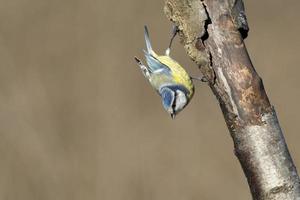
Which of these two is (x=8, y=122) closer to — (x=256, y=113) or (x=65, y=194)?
(x=65, y=194)

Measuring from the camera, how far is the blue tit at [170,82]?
2.43 m

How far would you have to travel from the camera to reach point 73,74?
4180 millimetres

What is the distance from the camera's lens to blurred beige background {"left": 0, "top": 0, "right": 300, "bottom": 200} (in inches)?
150

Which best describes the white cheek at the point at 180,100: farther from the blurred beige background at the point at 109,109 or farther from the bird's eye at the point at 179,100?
the blurred beige background at the point at 109,109

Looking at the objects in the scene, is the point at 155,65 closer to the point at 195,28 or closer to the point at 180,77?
the point at 180,77

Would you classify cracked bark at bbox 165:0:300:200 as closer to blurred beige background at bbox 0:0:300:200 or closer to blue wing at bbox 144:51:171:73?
blue wing at bbox 144:51:171:73

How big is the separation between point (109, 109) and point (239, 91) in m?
2.66

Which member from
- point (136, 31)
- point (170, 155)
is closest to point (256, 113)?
point (170, 155)

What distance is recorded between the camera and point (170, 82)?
248 cm

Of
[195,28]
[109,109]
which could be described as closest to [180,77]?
[195,28]

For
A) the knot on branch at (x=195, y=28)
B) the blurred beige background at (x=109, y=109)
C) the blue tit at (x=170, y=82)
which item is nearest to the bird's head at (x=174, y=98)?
the blue tit at (x=170, y=82)

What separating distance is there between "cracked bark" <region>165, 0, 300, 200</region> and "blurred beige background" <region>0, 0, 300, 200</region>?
228 cm

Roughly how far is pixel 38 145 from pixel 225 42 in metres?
2.63

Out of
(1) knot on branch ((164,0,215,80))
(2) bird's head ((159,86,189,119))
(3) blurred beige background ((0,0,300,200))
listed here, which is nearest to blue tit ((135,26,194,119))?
(2) bird's head ((159,86,189,119))
